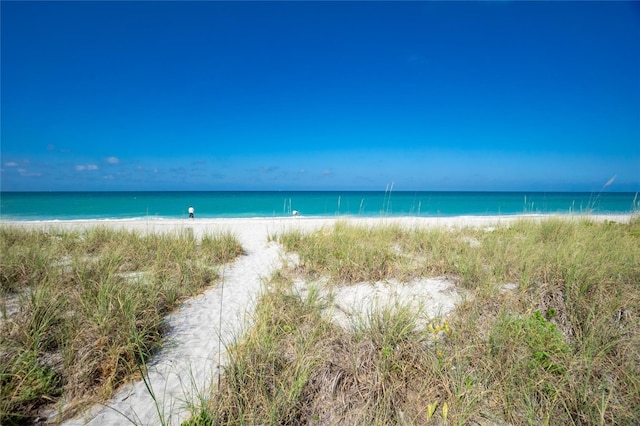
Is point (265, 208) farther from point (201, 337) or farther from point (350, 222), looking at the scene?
point (201, 337)

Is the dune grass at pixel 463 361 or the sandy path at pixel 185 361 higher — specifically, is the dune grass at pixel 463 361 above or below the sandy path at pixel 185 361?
above

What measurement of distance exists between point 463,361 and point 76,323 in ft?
12.6

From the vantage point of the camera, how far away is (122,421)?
2029mm

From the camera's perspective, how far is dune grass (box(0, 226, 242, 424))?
2.13 m

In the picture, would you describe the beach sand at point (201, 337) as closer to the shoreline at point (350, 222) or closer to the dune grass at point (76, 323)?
the dune grass at point (76, 323)

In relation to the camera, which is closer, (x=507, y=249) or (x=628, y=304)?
(x=628, y=304)

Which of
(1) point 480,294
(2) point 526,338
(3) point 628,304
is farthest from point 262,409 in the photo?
(3) point 628,304

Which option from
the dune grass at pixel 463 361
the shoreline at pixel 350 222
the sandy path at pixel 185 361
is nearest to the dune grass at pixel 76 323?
the sandy path at pixel 185 361

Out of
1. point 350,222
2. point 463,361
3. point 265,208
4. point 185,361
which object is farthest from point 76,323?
point 265,208

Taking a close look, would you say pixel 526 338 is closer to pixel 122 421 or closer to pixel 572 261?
pixel 572 261

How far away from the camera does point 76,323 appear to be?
274cm

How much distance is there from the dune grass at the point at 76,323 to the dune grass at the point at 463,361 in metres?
1.12

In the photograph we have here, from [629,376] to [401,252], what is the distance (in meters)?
3.53

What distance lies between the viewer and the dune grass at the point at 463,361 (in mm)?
1898
